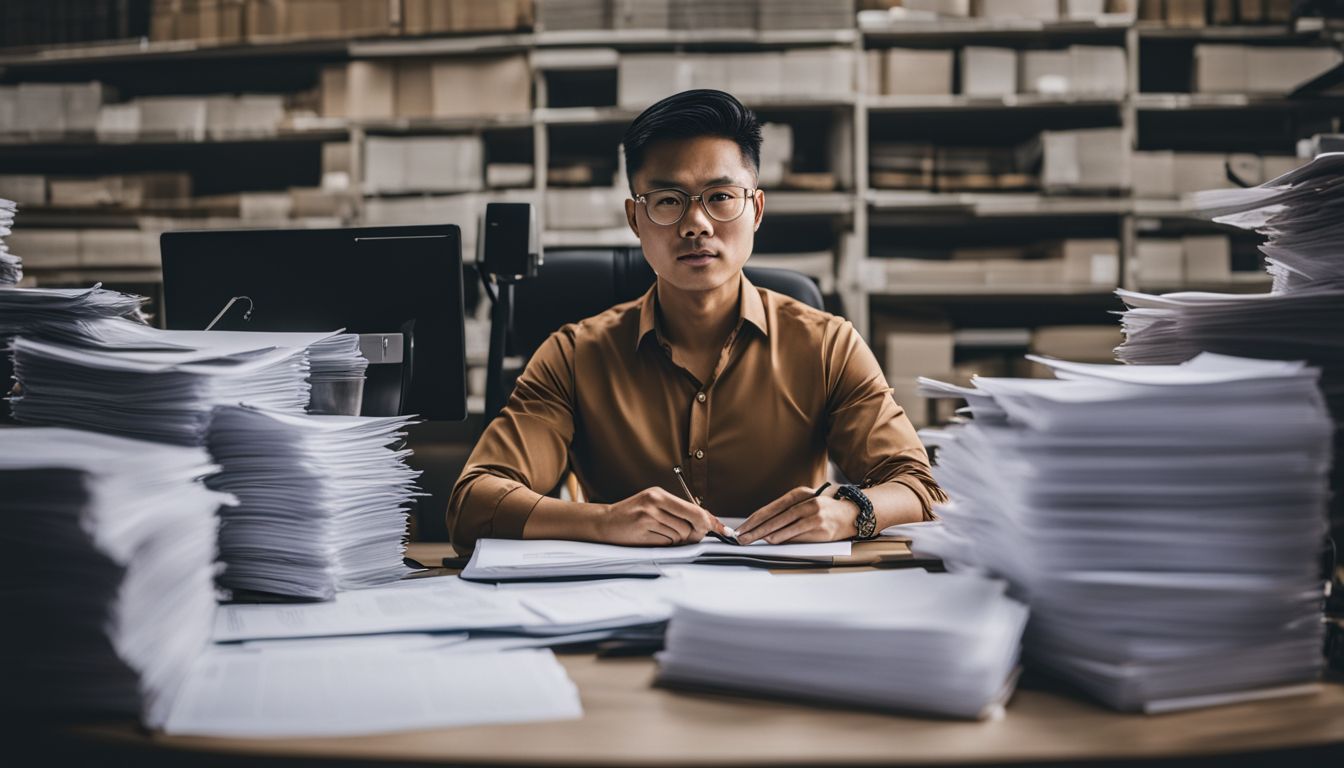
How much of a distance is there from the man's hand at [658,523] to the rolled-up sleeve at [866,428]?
40 centimetres

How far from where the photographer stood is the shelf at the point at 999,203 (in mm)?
3270

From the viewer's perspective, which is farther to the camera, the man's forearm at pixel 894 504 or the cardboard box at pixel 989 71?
the cardboard box at pixel 989 71

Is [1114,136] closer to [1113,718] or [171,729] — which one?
[1113,718]

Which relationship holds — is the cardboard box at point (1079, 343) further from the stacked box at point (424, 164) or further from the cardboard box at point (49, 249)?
the cardboard box at point (49, 249)

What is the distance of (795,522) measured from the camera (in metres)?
1.04

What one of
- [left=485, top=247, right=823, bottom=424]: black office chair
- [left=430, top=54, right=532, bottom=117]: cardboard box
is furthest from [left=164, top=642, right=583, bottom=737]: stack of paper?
[left=430, top=54, right=532, bottom=117]: cardboard box

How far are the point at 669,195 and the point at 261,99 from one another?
263 centimetres

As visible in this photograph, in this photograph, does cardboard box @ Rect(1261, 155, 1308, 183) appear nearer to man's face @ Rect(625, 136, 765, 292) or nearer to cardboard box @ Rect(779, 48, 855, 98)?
cardboard box @ Rect(779, 48, 855, 98)

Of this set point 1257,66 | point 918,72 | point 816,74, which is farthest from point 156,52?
point 1257,66

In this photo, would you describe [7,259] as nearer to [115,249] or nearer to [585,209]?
[585,209]

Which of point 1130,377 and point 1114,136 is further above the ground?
point 1114,136

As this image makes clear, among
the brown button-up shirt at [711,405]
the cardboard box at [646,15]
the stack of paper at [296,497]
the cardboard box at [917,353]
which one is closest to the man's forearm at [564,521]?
the stack of paper at [296,497]

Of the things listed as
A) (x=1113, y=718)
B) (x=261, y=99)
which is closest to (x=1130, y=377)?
(x=1113, y=718)

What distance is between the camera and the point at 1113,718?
1.76ft
